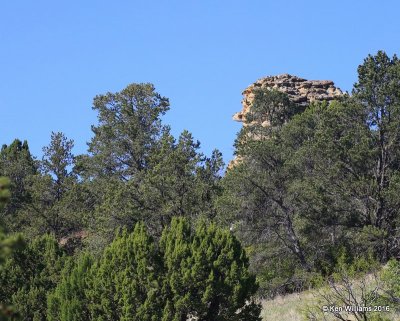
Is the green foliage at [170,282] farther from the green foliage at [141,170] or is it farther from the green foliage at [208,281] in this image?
the green foliage at [141,170]

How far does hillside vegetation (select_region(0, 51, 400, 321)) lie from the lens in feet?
79.9

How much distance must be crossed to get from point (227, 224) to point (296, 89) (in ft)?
115

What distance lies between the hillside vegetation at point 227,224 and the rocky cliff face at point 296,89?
22765 mm

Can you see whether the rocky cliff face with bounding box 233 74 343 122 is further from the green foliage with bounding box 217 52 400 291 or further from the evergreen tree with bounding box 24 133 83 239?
the green foliage with bounding box 217 52 400 291

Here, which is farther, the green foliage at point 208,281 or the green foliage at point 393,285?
the green foliage at point 208,281

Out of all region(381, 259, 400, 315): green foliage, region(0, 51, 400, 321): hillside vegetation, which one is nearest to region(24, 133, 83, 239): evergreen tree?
region(0, 51, 400, 321): hillside vegetation

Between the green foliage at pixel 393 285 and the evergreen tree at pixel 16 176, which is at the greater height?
the evergreen tree at pixel 16 176

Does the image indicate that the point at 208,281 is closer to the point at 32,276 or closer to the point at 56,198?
the point at 32,276

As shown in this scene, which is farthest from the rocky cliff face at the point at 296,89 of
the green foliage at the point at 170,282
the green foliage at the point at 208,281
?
the green foliage at the point at 208,281

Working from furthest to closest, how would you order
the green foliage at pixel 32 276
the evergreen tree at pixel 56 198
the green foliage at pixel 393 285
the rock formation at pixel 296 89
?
1. the rock formation at pixel 296 89
2. the evergreen tree at pixel 56 198
3. the green foliage at pixel 32 276
4. the green foliage at pixel 393 285

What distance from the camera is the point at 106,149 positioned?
44.8 metres

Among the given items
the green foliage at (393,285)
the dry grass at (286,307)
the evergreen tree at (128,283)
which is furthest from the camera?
the dry grass at (286,307)

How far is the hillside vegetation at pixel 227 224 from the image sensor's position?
24344 millimetres

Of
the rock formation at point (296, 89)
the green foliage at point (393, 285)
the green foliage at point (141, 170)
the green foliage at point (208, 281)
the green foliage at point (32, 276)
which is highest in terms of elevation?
the rock formation at point (296, 89)
